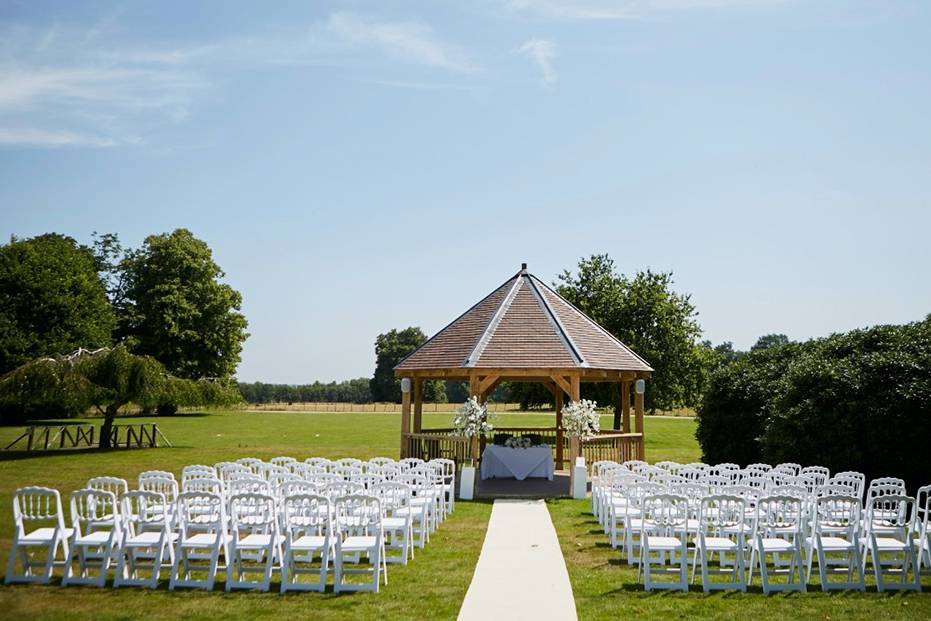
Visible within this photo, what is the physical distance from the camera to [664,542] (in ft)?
31.0

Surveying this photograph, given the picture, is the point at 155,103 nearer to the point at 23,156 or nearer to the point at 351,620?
the point at 23,156

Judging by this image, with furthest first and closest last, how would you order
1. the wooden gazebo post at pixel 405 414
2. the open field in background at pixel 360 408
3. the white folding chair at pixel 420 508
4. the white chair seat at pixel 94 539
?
the open field in background at pixel 360 408, the wooden gazebo post at pixel 405 414, the white folding chair at pixel 420 508, the white chair seat at pixel 94 539

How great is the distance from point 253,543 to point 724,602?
5.36 metres

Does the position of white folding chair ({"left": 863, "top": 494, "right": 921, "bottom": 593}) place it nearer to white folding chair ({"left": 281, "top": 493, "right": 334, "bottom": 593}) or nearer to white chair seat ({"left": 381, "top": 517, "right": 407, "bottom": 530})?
white chair seat ({"left": 381, "top": 517, "right": 407, "bottom": 530})

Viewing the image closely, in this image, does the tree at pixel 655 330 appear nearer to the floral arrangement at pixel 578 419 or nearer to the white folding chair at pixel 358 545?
the floral arrangement at pixel 578 419

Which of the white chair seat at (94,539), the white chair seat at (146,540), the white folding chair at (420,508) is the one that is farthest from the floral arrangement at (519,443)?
the white chair seat at (94,539)

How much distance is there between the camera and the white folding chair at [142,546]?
9070 mm

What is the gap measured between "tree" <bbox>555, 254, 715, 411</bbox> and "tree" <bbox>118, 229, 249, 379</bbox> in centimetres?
2684

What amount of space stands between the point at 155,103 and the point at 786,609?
1326cm

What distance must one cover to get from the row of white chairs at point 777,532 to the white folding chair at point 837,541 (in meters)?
0.01

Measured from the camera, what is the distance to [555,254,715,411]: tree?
35.2 meters

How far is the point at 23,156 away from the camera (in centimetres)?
1193

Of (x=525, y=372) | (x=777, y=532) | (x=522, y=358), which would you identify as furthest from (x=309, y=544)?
(x=522, y=358)

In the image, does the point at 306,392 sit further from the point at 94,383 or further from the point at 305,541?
the point at 305,541
